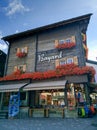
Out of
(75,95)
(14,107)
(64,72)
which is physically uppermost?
(64,72)

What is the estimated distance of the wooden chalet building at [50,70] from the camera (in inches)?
510

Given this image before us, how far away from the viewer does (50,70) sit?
51.0ft

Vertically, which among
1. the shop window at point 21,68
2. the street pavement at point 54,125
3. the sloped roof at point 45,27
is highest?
the sloped roof at point 45,27

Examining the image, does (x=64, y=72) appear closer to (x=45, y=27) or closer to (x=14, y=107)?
(x=14, y=107)

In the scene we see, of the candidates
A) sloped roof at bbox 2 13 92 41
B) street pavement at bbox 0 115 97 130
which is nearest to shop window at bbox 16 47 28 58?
sloped roof at bbox 2 13 92 41

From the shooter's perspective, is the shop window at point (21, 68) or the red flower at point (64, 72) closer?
the red flower at point (64, 72)

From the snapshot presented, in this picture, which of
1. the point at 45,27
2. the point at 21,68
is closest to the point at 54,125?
the point at 21,68

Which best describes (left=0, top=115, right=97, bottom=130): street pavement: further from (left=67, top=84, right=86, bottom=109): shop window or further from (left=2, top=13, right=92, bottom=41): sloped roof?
(left=2, top=13, right=92, bottom=41): sloped roof

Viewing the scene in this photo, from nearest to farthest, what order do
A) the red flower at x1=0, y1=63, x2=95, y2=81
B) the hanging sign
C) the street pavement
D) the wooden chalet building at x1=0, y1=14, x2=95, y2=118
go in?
1. the street pavement
2. the red flower at x1=0, y1=63, x2=95, y2=81
3. the wooden chalet building at x1=0, y1=14, x2=95, y2=118
4. the hanging sign

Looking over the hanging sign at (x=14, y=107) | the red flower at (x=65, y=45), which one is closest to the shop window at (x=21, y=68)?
the hanging sign at (x=14, y=107)

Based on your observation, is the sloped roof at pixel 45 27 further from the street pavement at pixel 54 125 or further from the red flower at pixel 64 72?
the street pavement at pixel 54 125

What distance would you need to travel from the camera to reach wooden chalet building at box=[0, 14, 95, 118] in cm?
1296

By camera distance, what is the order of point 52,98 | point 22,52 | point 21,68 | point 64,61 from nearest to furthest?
1. point 52,98
2. point 64,61
3. point 21,68
4. point 22,52

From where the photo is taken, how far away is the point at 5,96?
1709 centimetres
